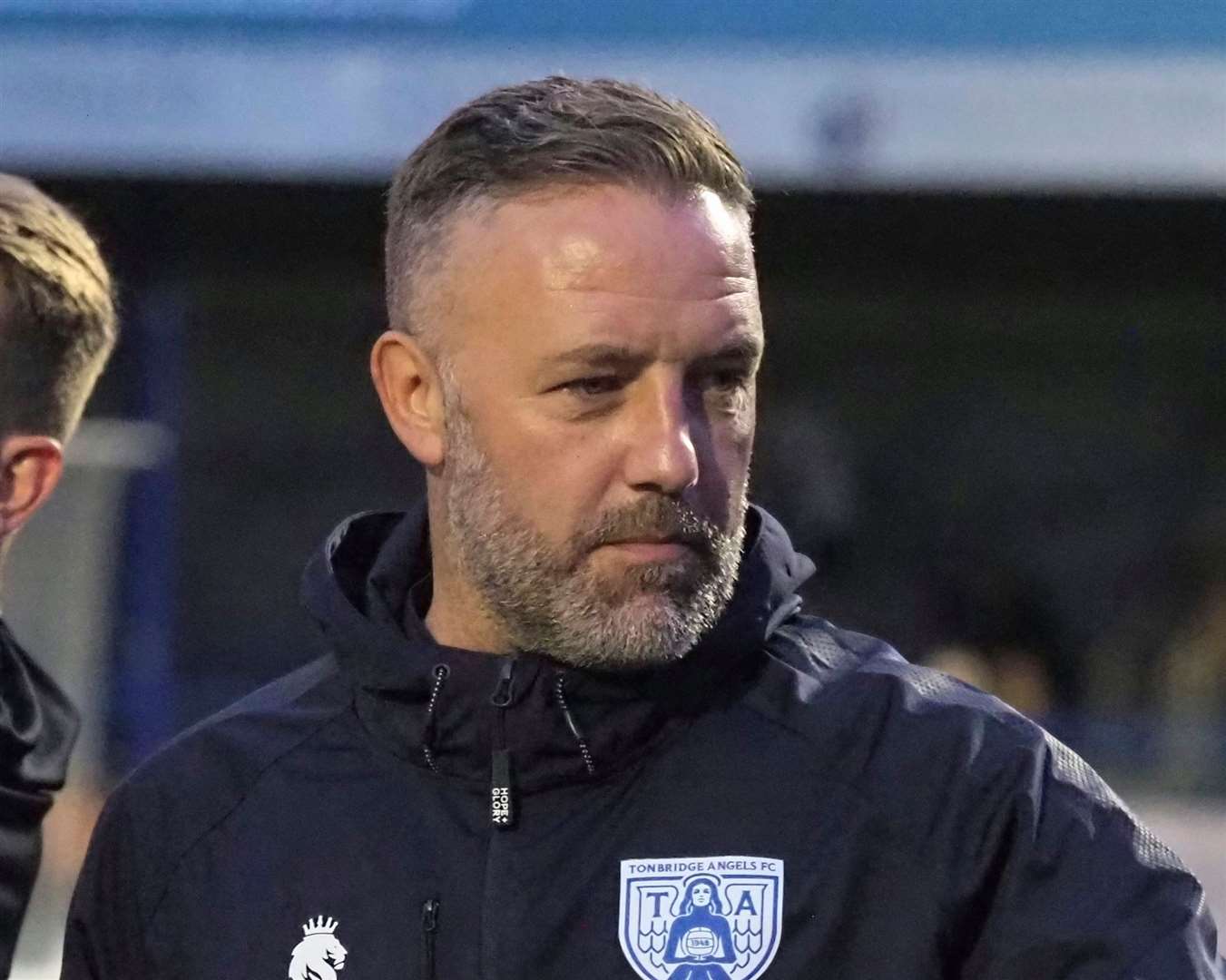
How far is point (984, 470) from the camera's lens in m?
11.5

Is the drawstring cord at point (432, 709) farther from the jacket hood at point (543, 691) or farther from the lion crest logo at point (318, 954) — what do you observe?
the lion crest logo at point (318, 954)

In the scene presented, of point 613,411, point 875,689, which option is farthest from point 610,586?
point 875,689

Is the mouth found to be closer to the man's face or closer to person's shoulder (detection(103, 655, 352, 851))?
the man's face

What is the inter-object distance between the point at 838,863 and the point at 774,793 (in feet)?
0.32

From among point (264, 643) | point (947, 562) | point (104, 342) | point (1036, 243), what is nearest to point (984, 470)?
point (947, 562)

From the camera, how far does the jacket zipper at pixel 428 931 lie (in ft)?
6.52

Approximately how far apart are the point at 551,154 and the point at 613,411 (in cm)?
26

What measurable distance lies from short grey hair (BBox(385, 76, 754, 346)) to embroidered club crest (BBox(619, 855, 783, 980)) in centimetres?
63

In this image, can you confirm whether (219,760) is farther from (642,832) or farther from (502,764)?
(642,832)

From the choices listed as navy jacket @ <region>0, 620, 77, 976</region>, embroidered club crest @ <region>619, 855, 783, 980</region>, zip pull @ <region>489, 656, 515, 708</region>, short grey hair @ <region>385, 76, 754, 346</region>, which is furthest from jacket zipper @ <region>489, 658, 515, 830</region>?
navy jacket @ <region>0, 620, 77, 976</region>

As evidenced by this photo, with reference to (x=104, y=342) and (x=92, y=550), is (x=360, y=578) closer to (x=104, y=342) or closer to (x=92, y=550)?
(x=104, y=342)

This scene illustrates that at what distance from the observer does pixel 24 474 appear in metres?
2.71

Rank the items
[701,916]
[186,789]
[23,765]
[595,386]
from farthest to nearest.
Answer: [23,765], [186,789], [595,386], [701,916]

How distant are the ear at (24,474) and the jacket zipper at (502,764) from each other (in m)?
Result: 0.90
